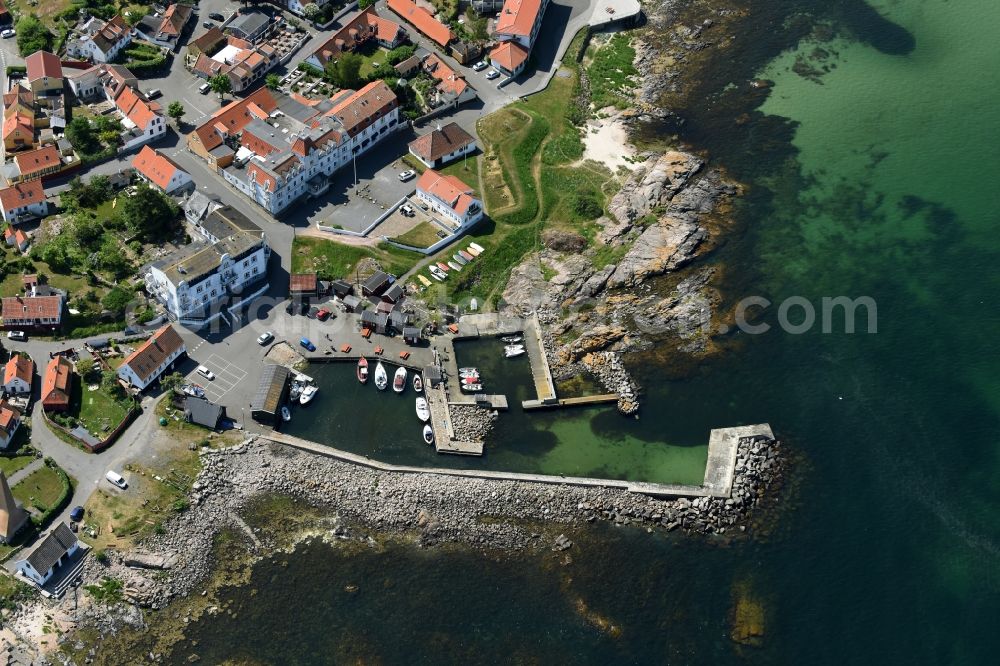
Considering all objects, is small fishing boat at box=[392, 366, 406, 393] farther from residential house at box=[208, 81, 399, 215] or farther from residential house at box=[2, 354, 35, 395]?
residential house at box=[2, 354, 35, 395]

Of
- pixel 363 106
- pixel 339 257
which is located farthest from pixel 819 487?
pixel 363 106

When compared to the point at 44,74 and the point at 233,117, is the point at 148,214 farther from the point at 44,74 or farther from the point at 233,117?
the point at 44,74

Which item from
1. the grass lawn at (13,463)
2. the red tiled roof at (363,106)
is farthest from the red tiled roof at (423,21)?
the grass lawn at (13,463)

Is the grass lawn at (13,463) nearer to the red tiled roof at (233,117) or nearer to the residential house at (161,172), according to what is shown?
the residential house at (161,172)

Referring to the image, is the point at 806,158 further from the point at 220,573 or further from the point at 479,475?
the point at 220,573

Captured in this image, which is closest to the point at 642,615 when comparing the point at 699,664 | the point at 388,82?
the point at 699,664

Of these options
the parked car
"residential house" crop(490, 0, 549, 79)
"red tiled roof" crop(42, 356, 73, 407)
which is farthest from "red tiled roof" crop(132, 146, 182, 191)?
"residential house" crop(490, 0, 549, 79)

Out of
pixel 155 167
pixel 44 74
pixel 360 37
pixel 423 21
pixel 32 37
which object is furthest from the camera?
pixel 423 21

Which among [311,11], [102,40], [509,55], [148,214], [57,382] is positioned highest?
[102,40]
